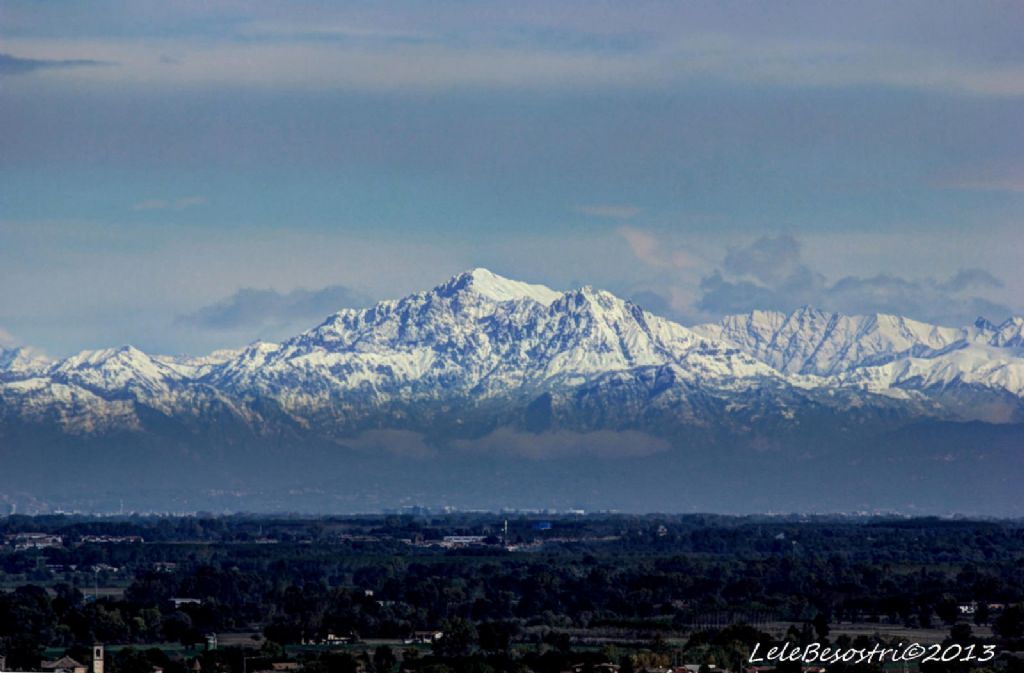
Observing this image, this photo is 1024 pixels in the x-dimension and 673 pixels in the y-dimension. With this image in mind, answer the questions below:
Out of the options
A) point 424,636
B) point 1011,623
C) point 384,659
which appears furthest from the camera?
point 424,636

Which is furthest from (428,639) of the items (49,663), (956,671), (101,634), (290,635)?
(956,671)

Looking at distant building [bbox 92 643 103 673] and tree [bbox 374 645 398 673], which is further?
tree [bbox 374 645 398 673]

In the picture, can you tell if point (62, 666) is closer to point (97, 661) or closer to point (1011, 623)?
point (97, 661)

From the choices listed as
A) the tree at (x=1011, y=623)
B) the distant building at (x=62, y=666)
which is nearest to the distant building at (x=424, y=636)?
the distant building at (x=62, y=666)

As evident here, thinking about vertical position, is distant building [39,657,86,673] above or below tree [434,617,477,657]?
below

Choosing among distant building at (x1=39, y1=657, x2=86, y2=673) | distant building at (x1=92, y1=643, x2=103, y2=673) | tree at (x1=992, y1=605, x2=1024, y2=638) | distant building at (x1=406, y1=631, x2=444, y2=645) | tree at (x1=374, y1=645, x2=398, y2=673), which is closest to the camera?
distant building at (x1=92, y1=643, x2=103, y2=673)

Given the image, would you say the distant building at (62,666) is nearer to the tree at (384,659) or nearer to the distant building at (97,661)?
the distant building at (97,661)

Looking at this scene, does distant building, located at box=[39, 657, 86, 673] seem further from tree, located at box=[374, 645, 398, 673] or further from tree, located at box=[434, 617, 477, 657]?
tree, located at box=[434, 617, 477, 657]

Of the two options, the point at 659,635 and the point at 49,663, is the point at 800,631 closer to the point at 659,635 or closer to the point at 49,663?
the point at 659,635

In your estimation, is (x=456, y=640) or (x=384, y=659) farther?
(x=456, y=640)

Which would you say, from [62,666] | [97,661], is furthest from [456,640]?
[97,661]

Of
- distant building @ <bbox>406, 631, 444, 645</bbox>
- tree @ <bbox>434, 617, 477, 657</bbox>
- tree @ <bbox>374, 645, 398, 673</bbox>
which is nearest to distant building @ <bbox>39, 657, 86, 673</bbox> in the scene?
tree @ <bbox>374, 645, 398, 673</bbox>
